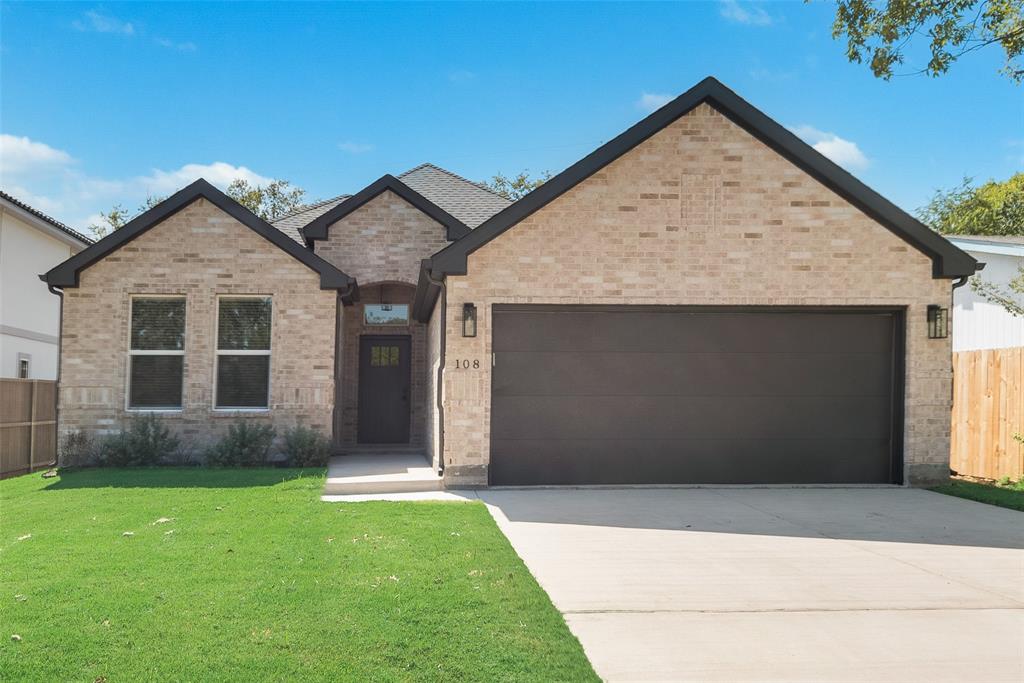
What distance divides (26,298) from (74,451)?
29.3 feet

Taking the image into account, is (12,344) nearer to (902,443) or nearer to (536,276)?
(536,276)

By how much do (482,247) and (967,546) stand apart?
6610 mm

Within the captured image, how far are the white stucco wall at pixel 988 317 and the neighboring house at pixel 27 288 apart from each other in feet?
70.0

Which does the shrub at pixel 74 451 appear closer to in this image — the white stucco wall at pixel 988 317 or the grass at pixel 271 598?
the grass at pixel 271 598

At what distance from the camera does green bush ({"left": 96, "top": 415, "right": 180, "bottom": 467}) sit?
12688 mm

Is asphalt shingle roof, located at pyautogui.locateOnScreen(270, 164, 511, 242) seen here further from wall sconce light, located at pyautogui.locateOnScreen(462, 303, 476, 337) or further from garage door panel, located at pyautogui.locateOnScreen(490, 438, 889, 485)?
garage door panel, located at pyautogui.locateOnScreen(490, 438, 889, 485)

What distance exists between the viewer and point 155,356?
1332cm

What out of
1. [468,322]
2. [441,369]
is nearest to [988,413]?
[468,322]

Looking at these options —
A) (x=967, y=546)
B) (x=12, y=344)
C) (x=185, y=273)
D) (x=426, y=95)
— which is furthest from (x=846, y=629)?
(x=12, y=344)

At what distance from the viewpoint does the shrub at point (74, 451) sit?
42.4ft

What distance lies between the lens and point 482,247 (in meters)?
11.0

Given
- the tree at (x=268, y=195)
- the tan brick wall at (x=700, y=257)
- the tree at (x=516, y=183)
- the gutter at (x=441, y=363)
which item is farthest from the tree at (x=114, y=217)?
the tan brick wall at (x=700, y=257)

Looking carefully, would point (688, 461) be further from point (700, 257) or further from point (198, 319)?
point (198, 319)

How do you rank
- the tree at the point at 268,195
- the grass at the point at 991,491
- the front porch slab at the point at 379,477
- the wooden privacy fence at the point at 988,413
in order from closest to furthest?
1. the grass at the point at 991,491
2. the front porch slab at the point at 379,477
3. the wooden privacy fence at the point at 988,413
4. the tree at the point at 268,195
